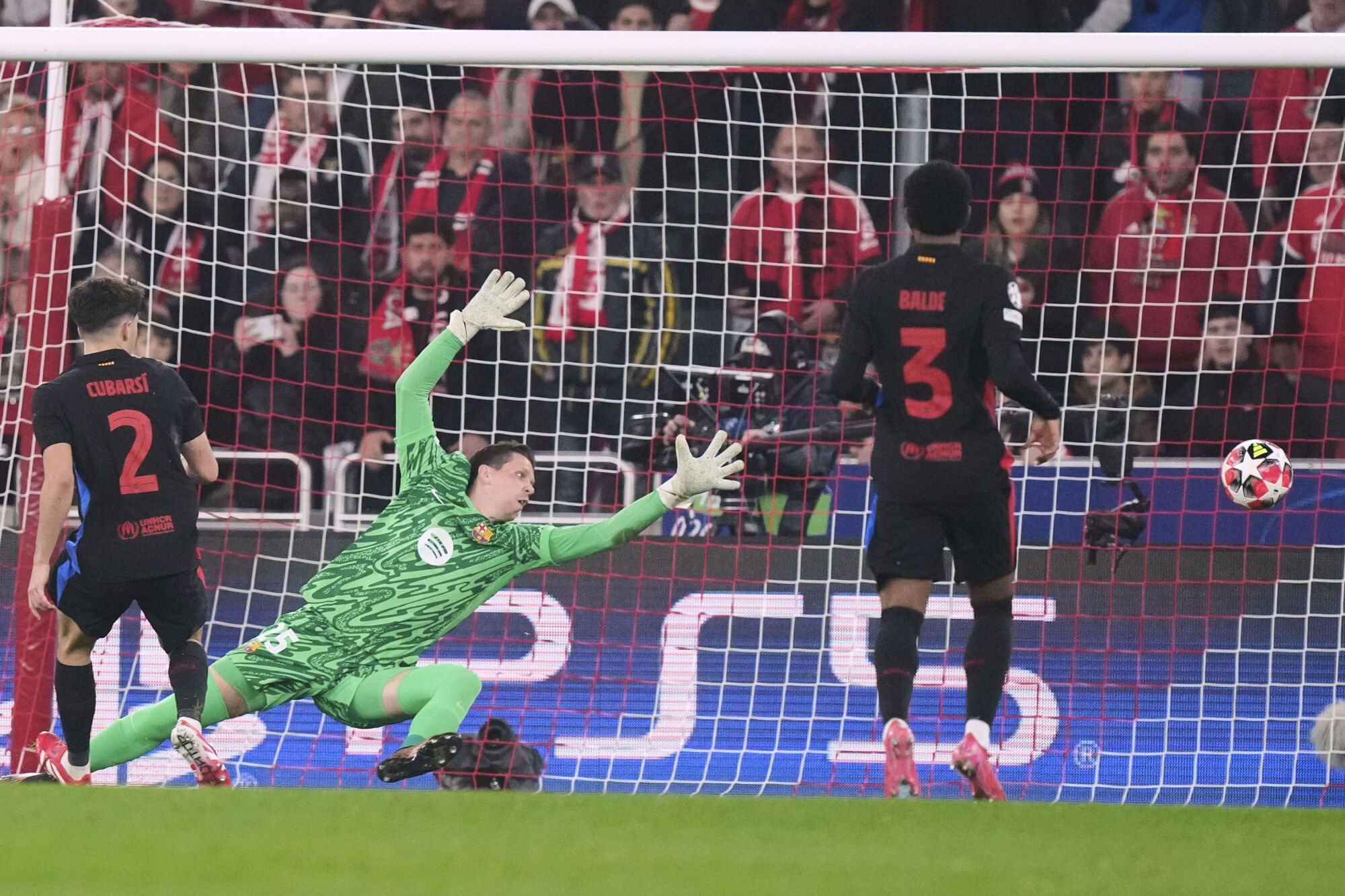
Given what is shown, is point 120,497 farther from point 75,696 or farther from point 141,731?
point 141,731

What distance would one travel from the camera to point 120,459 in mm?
4867

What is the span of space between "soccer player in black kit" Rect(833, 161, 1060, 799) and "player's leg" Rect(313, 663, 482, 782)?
122 cm

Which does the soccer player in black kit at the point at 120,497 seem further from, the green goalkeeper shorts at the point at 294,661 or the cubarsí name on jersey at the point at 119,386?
the green goalkeeper shorts at the point at 294,661

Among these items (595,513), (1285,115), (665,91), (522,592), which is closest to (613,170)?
(665,91)

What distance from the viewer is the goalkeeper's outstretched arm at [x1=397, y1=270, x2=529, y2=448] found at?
5.27 meters

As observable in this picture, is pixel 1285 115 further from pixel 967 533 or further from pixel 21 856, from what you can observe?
pixel 21 856

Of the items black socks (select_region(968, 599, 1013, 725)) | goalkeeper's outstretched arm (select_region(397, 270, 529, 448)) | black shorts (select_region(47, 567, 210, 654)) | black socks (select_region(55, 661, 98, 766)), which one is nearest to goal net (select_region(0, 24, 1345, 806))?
black socks (select_region(55, 661, 98, 766))

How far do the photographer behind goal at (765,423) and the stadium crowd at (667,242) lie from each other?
0.02 metres

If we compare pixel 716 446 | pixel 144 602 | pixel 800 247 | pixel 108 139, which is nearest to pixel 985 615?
pixel 716 446

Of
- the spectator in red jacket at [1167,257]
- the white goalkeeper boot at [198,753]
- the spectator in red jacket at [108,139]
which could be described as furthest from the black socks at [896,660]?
the spectator in red jacket at [108,139]

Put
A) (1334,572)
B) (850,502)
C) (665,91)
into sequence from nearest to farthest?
(1334,572)
(850,502)
(665,91)

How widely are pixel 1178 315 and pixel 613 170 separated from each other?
255 centimetres

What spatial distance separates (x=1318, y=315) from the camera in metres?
7.07

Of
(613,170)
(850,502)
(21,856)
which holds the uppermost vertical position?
(613,170)
